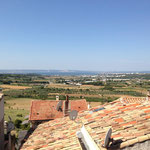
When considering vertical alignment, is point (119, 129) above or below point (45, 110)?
above

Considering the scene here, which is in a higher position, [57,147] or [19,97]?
[57,147]

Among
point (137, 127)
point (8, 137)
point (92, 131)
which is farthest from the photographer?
point (8, 137)

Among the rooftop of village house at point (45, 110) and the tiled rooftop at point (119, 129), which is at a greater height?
the tiled rooftop at point (119, 129)

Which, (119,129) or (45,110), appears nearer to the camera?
(119,129)

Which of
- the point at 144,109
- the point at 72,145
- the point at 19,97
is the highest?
the point at 144,109

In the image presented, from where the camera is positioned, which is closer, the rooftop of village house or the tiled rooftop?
the tiled rooftop

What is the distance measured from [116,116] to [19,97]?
191 ft

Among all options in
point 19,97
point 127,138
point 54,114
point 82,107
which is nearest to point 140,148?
point 127,138

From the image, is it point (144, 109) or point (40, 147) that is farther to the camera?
point (40, 147)

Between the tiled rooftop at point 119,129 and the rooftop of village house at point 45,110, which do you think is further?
the rooftop of village house at point 45,110

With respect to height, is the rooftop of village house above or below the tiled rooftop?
below

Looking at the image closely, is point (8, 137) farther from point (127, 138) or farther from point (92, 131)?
point (127, 138)

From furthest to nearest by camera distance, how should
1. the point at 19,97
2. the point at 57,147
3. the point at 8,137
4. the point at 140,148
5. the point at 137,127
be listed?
→ 1. the point at 19,97
2. the point at 8,137
3. the point at 57,147
4. the point at 137,127
5. the point at 140,148

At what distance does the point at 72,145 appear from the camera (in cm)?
462
